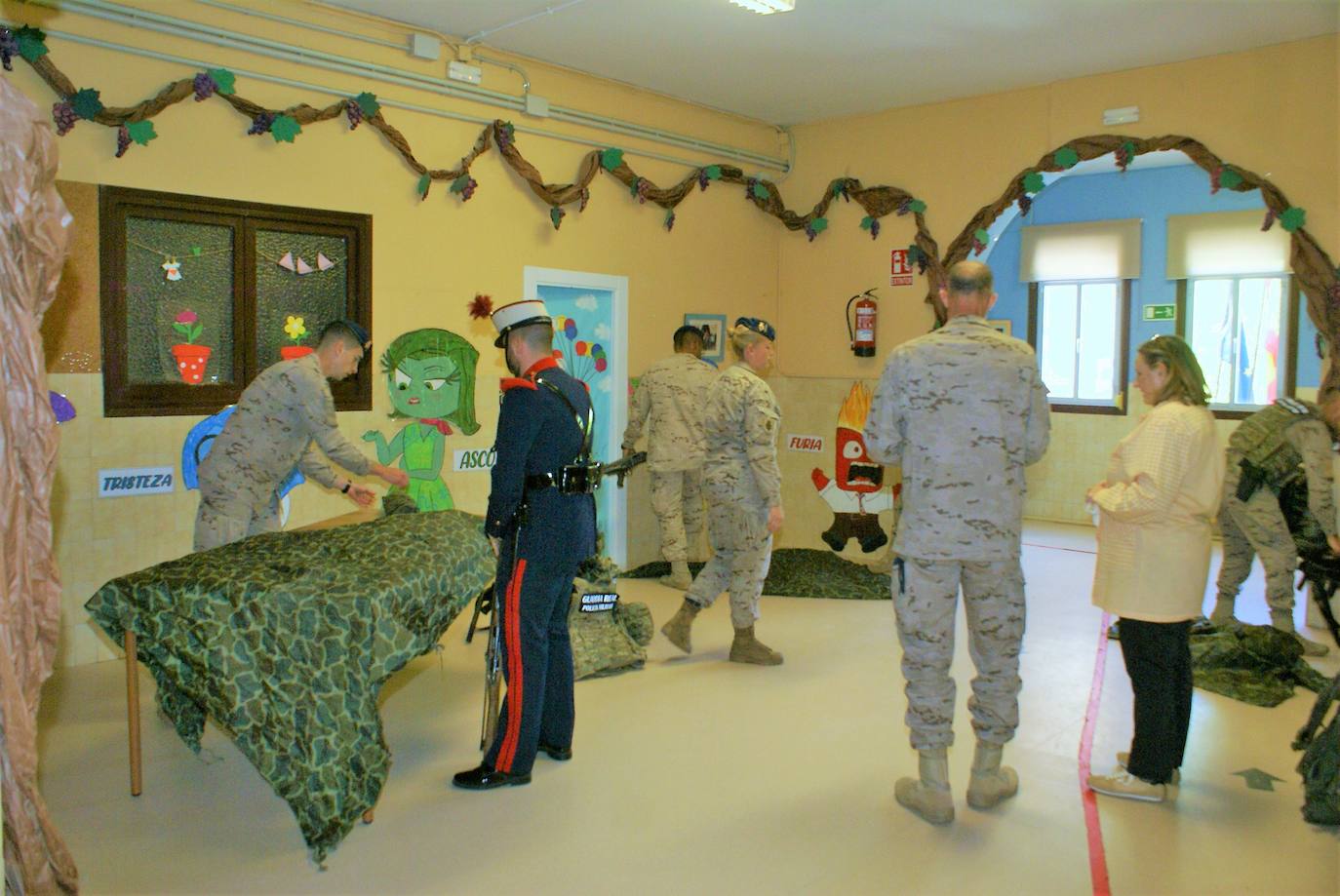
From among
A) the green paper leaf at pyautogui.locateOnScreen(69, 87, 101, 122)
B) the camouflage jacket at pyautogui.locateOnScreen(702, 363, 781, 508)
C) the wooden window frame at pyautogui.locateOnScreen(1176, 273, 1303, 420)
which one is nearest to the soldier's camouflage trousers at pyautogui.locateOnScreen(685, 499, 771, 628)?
the camouflage jacket at pyautogui.locateOnScreen(702, 363, 781, 508)

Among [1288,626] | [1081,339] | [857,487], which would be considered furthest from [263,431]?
[1081,339]

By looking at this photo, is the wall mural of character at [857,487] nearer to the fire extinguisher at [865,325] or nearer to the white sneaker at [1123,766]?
the fire extinguisher at [865,325]

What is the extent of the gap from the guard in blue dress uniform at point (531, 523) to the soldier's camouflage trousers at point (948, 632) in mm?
1175

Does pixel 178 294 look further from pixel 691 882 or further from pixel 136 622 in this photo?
pixel 691 882

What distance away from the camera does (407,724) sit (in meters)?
4.32

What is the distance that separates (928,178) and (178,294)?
5323 mm

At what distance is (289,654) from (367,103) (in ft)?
12.1

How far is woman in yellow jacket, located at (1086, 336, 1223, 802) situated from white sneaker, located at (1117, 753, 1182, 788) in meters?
0.14

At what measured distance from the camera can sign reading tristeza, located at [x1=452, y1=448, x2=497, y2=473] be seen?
21.2ft

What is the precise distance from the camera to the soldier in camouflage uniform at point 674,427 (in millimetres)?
6992

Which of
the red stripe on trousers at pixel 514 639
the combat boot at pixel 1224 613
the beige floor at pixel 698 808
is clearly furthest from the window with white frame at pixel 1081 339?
the red stripe on trousers at pixel 514 639

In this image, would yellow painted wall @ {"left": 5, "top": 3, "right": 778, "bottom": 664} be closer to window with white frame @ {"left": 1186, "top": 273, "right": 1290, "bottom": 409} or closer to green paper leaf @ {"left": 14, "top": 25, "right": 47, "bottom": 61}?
green paper leaf @ {"left": 14, "top": 25, "right": 47, "bottom": 61}

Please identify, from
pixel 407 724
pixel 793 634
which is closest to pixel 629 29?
pixel 793 634

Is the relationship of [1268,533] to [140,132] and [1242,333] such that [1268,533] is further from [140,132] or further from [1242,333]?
[140,132]
